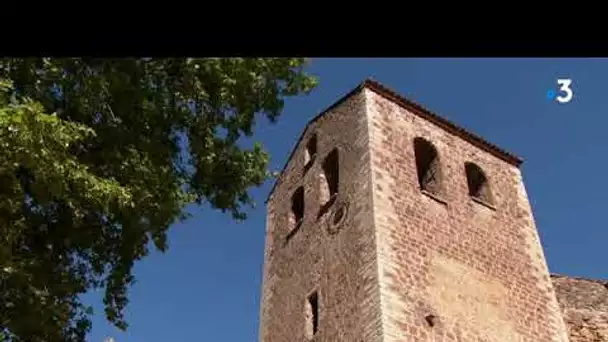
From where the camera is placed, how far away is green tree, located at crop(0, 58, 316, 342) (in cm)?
706

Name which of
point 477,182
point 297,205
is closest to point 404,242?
point 477,182

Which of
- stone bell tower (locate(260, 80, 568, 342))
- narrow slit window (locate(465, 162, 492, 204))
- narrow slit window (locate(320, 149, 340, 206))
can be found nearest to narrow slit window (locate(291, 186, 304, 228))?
stone bell tower (locate(260, 80, 568, 342))

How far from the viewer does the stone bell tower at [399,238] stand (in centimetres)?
1180

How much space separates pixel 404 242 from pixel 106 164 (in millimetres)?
5851

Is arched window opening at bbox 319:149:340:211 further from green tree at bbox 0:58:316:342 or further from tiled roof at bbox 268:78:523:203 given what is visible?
green tree at bbox 0:58:316:342

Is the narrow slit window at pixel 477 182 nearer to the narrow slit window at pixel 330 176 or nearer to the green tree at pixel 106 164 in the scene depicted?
the narrow slit window at pixel 330 176

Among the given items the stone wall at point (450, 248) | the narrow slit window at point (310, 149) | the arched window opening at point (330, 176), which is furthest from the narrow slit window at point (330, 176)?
the stone wall at point (450, 248)

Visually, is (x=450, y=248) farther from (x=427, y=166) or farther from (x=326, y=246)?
(x=427, y=166)

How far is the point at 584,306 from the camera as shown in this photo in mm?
15906
